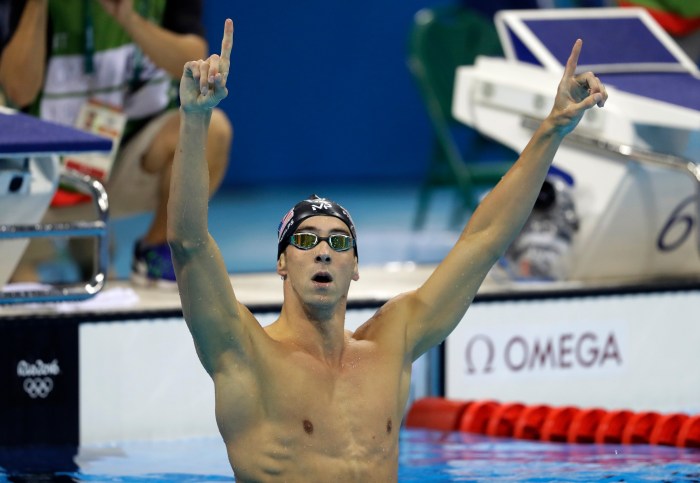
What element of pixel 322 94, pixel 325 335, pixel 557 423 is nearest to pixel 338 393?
pixel 325 335

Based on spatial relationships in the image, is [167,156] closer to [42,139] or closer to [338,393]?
[42,139]

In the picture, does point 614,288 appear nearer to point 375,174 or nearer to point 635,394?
point 635,394

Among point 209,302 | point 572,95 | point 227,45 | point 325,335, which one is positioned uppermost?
point 227,45

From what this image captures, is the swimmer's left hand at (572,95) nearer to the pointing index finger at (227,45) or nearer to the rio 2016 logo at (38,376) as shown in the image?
the pointing index finger at (227,45)

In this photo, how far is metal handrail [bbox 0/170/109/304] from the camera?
14.9 feet

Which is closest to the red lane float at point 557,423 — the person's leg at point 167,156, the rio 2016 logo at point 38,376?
the person's leg at point 167,156

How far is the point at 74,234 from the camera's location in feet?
15.2

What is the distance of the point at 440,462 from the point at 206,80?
2247 millimetres

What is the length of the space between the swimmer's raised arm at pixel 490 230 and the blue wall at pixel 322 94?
6.72 metres

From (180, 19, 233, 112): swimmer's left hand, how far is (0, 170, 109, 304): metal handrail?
6.21ft

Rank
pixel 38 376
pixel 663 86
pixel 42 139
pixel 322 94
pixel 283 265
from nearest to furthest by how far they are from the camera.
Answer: pixel 283 265 < pixel 42 139 < pixel 38 376 < pixel 663 86 < pixel 322 94

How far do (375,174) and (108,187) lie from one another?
204 inches

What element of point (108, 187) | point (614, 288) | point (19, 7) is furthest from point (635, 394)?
point (19, 7)

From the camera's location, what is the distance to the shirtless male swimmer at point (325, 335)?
307 centimetres
